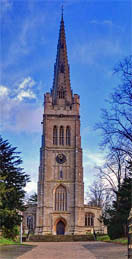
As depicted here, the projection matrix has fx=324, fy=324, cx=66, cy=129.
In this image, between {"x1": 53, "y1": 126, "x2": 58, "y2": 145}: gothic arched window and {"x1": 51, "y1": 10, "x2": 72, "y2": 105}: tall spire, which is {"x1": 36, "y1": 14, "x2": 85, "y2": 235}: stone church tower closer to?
{"x1": 53, "y1": 126, "x2": 58, "y2": 145}: gothic arched window

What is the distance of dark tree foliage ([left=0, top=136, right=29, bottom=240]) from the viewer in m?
19.9

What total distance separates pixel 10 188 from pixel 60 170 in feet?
119

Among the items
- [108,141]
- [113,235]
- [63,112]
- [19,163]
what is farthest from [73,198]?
[108,141]

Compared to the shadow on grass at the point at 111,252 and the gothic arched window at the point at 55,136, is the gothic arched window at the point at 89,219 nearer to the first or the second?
the gothic arched window at the point at 55,136

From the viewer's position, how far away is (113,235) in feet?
98.2

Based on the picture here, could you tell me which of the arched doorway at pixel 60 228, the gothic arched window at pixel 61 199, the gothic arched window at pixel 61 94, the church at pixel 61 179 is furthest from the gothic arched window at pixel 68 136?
Answer: the arched doorway at pixel 60 228

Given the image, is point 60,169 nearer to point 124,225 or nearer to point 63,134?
point 63,134

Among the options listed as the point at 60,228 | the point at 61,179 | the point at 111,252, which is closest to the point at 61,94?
the point at 61,179

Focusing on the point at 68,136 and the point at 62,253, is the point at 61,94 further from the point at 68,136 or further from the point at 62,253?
the point at 62,253

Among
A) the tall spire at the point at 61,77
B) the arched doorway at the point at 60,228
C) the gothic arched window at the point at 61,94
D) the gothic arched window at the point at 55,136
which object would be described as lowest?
the arched doorway at the point at 60,228

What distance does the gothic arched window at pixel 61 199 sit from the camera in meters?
54.3

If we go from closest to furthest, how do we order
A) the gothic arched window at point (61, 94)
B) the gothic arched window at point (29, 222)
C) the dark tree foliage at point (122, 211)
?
1. the dark tree foliage at point (122, 211)
2. the gothic arched window at point (29, 222)
3. the gothic arched window at point (61, 94)

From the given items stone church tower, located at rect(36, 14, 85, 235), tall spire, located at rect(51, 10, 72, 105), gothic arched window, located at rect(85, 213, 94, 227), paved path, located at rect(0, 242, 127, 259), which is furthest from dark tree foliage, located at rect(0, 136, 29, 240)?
tall spire, located at rect(51, 10, 72, 105)

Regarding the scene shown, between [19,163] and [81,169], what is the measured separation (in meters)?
34.3
